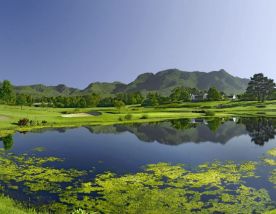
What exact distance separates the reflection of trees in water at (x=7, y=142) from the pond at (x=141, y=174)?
7.5 inches

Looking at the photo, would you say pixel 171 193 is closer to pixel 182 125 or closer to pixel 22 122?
pixel 22 122

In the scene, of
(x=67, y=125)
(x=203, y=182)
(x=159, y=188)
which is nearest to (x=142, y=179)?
(x=159, y=188)

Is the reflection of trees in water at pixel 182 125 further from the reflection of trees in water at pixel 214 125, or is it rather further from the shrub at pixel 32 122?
the shrub at pixel 32 122

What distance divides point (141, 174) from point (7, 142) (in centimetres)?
3849

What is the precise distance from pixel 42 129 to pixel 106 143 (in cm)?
2857

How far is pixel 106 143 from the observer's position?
2820 inches

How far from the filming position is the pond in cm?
3130

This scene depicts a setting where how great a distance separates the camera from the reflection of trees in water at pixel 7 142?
2492 inches

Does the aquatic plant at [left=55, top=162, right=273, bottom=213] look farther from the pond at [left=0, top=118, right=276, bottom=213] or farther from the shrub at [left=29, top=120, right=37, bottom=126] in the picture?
the shrub at [left=29, top=120, right=37, bottom=126]

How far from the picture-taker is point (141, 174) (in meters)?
42.8

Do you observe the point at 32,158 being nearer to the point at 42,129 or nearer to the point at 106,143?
the point at 106,143

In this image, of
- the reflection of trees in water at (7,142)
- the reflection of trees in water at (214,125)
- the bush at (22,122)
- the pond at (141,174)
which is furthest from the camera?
the reflection of trees in water at (214,125)

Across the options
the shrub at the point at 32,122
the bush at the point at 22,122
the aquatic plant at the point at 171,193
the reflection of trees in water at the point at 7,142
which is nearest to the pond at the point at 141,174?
the aquatic plant at the point at 171,193

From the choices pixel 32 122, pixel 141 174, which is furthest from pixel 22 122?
pixel 141 174
